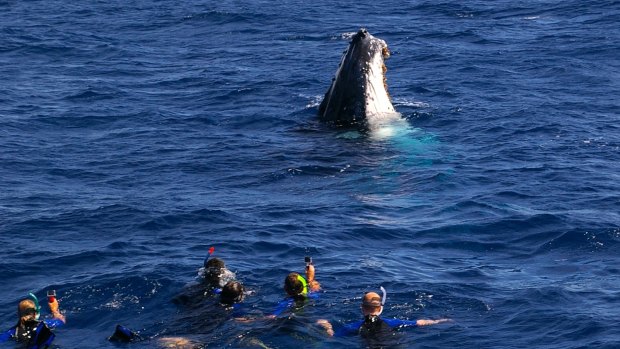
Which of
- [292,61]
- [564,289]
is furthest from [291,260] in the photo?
[292,61]

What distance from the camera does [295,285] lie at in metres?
19.9

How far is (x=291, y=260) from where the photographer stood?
2303 cm

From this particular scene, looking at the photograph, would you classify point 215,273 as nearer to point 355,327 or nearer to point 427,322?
point 355,327

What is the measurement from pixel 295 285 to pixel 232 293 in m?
1.06

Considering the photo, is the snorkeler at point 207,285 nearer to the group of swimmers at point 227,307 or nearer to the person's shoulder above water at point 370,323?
the group of swimmers at point 227,307

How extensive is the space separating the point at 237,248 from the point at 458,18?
1028 inches

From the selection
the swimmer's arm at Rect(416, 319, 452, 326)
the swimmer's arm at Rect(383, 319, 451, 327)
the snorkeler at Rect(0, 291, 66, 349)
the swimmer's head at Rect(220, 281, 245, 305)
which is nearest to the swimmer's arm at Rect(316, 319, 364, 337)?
the swimmer's arm at Rect(383, 319, 451, 327)

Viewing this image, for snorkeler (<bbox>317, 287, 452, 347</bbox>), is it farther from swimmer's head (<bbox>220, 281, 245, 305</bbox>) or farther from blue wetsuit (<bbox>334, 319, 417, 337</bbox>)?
swimmer's head (<bbox>220, 281, 245, 305</bbox>)

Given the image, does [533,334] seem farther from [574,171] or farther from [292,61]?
[292,61]

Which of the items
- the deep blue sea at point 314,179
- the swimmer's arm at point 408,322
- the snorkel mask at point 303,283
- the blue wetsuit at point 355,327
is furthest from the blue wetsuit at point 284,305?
the swimmer's arm at point 408,322

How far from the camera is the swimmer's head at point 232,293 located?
19688mm

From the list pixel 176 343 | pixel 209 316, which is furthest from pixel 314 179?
pixel 176 343

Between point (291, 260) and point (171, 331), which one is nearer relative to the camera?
point (171, 331)

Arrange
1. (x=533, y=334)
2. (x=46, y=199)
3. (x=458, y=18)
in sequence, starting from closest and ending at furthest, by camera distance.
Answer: (x=533, y=334)
(x=46, y=199)
(x=458, y=18)
